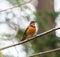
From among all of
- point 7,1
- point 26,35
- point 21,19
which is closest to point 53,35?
point 21,19

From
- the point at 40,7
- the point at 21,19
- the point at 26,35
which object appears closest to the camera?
the point at 26,35

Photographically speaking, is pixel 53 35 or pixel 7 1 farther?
pixel 7 1

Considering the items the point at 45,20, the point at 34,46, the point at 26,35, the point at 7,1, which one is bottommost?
the point at 26,35

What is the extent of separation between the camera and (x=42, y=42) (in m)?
5.95

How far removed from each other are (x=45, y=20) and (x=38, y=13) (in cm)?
17

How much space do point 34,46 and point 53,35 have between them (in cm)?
35

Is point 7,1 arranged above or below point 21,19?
above

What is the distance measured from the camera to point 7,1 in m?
6.28

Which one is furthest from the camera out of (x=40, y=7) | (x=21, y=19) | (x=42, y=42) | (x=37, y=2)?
(x=37, y=2)

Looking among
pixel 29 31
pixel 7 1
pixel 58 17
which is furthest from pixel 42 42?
pixel 29 31

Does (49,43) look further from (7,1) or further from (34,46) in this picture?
(7,1)

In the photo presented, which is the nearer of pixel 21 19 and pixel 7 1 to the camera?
pixel 21 19

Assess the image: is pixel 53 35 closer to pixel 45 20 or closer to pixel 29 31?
pixel 45 20

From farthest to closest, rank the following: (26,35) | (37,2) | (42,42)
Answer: (37,2) → (42,42) → (26,35)
